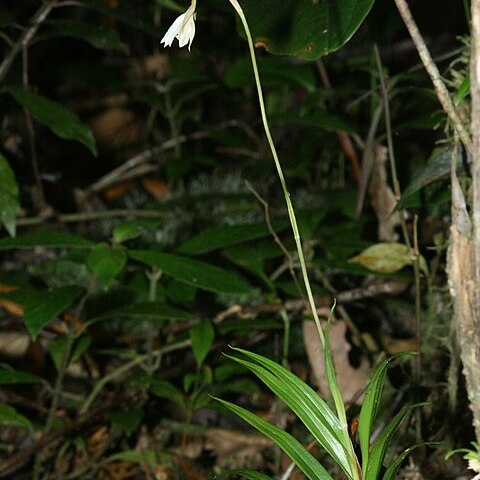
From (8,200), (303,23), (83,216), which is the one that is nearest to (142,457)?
(8,200)

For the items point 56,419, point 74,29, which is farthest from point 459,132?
point 74,29

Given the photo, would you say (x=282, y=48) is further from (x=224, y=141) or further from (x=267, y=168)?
(x=224, y=141)

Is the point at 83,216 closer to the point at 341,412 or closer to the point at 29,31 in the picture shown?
the point at 29,31

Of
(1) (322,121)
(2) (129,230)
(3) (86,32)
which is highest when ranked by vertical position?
(3) (86,32)

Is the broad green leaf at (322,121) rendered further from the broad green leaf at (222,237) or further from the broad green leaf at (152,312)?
the broad green leaf at (152,312)

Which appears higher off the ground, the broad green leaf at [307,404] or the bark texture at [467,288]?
the bark texture at [467,288]

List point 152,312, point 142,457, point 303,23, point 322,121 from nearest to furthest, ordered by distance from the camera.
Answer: point 303,23
point 152,312
point 142,457
point 322,121

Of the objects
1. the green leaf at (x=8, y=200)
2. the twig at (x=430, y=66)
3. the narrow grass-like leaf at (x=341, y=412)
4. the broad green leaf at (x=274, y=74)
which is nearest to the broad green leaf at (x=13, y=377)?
the green leaf at (x=8, y=200)
